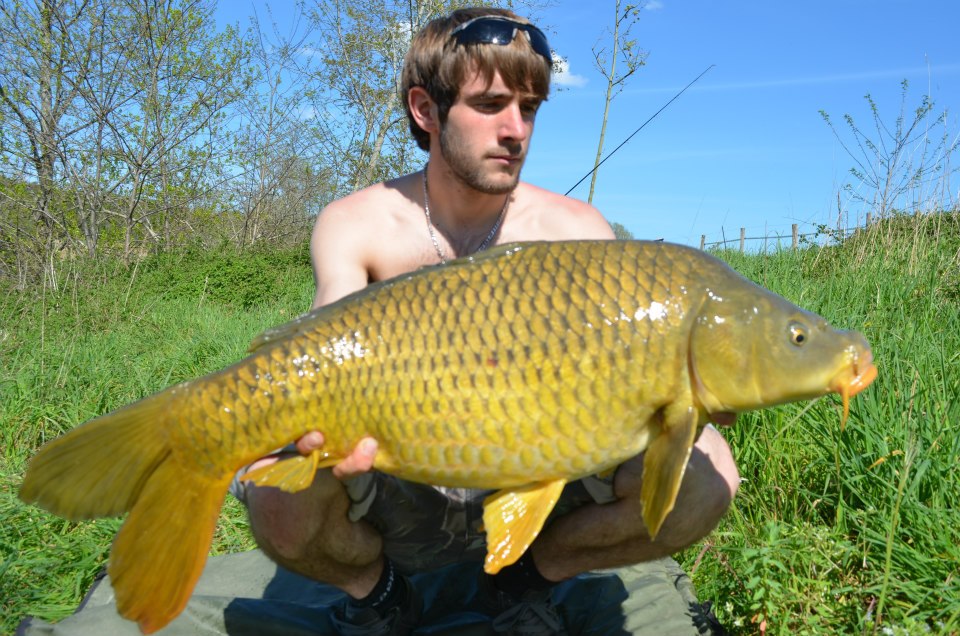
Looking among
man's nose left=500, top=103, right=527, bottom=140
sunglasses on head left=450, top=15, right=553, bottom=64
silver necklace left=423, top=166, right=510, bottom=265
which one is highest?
sunglasses on head left=450, top=15, right=553, bottom=64

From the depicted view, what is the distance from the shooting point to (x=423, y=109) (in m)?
2.39

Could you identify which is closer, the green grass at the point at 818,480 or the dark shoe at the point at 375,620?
the green grass at the point at 818,480

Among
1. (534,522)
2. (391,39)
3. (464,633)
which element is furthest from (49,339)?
(391,39)

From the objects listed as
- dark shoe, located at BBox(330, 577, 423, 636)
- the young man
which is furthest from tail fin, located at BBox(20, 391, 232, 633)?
dark shoe, located at BBox(330, 577, 423, 636)

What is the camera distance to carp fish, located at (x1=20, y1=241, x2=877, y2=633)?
4.42ft

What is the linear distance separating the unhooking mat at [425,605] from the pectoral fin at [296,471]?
76cm

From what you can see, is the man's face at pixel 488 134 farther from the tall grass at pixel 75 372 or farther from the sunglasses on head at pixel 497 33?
the tall grass at pixel 75 372

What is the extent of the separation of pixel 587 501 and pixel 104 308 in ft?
14.1

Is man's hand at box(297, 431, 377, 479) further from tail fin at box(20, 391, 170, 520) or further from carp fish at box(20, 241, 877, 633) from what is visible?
tail fin at box(20, 391, 170, 520)

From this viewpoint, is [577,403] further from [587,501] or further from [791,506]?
[791,506]

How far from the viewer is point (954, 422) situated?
2.05 m

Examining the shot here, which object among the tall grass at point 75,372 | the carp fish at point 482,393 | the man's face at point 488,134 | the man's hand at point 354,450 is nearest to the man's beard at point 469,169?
the man's face at point 488,134

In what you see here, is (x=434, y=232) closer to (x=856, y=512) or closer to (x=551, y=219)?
(x=551, y=219)

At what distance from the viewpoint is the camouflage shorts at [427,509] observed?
6.13 ft
